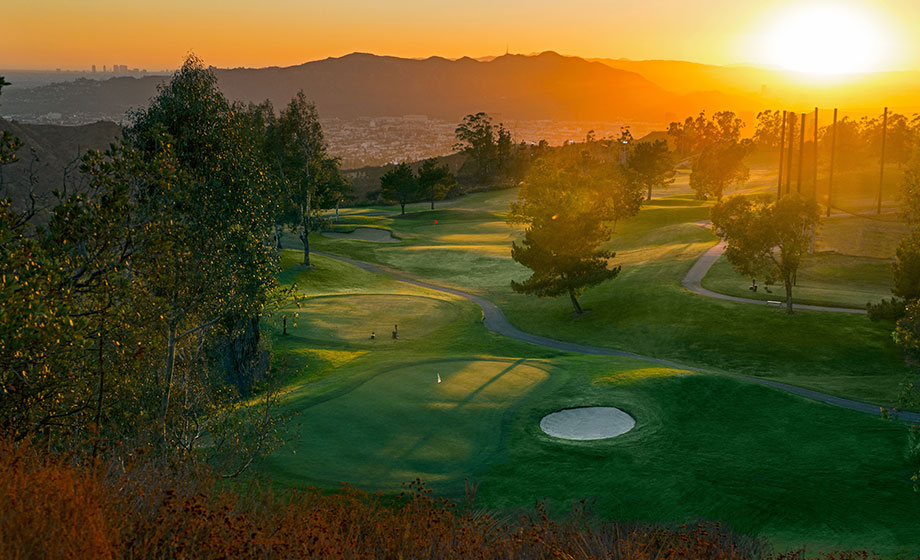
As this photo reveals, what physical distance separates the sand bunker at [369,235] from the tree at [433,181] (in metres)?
23.1

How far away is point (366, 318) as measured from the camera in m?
48.7

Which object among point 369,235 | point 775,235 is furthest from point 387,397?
point 369,235

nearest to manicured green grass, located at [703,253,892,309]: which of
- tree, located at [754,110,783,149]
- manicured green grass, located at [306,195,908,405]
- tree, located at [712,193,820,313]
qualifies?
manicured green grass, located at [306,195,908,405]

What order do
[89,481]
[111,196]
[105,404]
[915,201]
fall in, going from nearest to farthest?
[89,481] < [111,196] < [105,404] < [915,201]

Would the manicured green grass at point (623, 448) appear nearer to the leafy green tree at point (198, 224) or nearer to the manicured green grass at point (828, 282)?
the leafy green tree at point (198, 224)

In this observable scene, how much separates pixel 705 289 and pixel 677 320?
7.13 meters

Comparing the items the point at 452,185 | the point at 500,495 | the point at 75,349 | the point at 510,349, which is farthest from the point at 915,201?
the point at 452,185

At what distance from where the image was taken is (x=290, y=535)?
37.1ft

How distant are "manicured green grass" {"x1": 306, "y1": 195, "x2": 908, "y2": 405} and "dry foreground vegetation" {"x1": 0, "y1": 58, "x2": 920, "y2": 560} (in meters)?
0.26

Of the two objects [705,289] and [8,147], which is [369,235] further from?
[8,147]

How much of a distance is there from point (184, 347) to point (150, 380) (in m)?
1.90

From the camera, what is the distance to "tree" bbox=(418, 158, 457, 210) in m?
120

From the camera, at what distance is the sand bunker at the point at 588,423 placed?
22.8 metres

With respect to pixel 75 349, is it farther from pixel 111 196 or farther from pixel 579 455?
pixel 579 455
